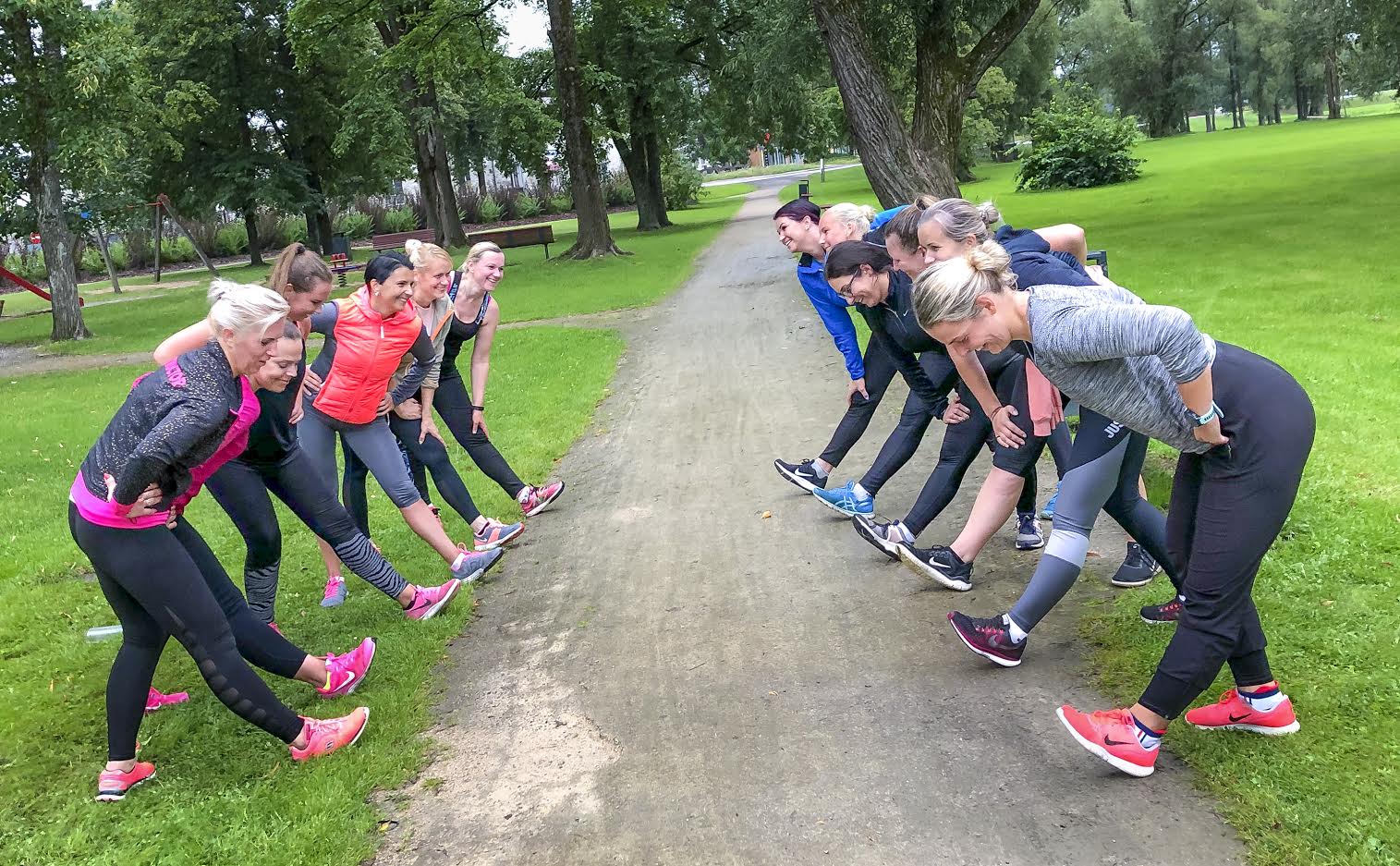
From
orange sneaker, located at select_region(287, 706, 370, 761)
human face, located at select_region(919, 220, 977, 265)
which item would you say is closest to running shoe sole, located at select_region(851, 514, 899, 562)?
human face, located at select_region(919, 220, 977, 265)

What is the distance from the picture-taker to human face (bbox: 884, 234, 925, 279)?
470 centimetres

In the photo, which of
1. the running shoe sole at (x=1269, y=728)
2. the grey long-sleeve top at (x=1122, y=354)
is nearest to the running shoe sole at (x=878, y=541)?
the running shoe sole at (x=1269, y=728)

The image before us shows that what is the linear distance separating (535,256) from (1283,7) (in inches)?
2263

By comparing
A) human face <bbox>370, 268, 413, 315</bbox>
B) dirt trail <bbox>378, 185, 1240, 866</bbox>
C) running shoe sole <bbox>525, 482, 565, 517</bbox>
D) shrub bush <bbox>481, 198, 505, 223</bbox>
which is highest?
shrub bush <bbox>481, 198, 505, 223</bbox>

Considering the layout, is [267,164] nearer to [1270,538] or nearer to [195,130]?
[195,130]

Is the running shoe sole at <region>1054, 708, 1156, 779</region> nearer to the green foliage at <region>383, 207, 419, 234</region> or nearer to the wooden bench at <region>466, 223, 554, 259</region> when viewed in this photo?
the wooden bench at <region>466, 223, 554, 259</region>

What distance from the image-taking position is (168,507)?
3604 millimetres

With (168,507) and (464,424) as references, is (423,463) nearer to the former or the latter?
(464,424)

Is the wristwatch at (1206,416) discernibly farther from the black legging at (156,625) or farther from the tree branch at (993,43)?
the tree branch at (993,43)

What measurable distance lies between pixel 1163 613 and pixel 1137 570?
0.51 m

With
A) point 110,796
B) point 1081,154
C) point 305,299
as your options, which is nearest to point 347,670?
point 110,796

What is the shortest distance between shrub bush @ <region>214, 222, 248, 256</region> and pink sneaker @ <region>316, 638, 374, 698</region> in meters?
45.5

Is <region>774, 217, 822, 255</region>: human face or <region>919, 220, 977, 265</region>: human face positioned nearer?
<region>919, 220, 977, 265</region>: human face

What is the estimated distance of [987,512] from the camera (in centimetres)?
464
